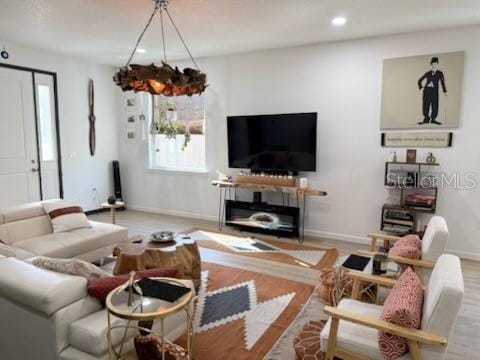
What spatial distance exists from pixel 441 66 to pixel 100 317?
462 cm

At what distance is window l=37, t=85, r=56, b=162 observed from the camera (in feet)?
18.3

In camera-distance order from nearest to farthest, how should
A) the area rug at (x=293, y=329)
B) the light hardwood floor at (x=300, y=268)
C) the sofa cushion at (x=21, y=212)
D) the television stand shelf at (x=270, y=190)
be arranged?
the area rug at (x=293, y=329)
the light hardwood floor at (x=300, y=268)
the sofa cushion at (x=21, y=212)
the television stand shelf at (x=270, y=190)

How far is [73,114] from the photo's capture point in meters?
6.11

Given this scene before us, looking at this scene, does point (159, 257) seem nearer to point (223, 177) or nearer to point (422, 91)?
point (223, 177)

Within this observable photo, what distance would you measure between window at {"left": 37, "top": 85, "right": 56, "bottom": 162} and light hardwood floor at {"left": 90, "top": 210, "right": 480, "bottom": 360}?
143 cm

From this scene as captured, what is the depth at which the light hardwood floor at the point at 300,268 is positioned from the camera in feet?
8.66

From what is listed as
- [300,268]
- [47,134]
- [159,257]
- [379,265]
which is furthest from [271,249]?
[47,134]

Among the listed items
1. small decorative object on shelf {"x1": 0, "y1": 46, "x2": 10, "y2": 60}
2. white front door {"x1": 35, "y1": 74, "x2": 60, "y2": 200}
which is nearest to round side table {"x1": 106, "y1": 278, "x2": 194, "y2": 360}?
white front door {"x1": 35, "y1": 74, "x2": 60, "y2": 200}

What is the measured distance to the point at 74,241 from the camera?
3605 mm

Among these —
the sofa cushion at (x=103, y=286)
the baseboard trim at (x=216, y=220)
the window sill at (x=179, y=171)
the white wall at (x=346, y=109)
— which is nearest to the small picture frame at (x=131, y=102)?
the window sill at (x=179, y=171)

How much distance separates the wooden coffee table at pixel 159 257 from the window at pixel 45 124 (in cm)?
332

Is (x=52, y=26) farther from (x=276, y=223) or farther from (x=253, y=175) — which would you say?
(x=276, y=223)

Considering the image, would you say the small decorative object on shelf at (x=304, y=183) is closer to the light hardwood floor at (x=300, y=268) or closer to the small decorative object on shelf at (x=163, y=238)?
the light hardwood floor at (x=300, y=268)

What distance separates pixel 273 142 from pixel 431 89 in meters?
2.21
